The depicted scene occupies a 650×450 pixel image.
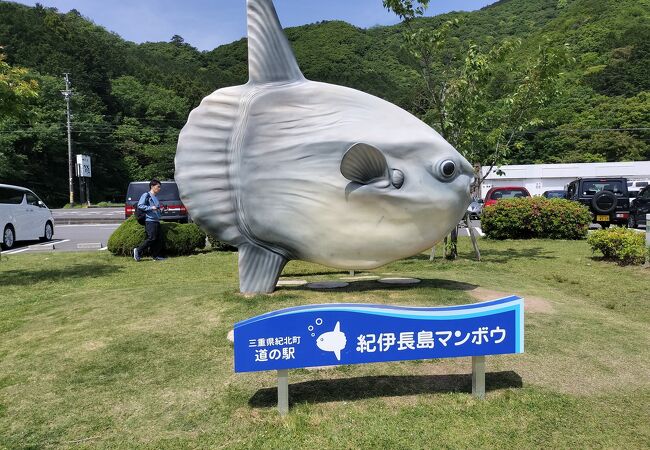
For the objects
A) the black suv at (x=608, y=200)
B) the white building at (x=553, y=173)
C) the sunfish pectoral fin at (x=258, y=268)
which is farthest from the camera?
the white building at (x=553, y=173)

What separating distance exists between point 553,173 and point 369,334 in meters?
37.3

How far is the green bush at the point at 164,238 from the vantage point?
10695mm

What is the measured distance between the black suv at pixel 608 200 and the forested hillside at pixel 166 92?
21198 mm

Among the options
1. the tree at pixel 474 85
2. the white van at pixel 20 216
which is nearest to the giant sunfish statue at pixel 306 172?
the tree at pixel 474 85

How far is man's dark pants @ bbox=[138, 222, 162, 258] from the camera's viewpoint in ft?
33.5

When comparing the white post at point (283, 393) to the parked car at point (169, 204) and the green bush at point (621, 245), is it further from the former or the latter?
the parked car at point (169, 204)

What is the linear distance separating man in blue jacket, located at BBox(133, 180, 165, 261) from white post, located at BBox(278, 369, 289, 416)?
760cm

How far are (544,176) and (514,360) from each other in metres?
35.7

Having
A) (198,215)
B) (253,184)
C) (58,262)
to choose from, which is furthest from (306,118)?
(58,262)

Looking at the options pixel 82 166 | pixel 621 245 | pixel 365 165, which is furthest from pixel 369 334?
pixel 82 166

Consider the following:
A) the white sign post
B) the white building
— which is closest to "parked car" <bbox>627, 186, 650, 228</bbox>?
the white building

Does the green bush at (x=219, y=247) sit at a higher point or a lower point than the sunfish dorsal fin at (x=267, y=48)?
lower

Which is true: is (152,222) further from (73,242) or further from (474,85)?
(474,85)

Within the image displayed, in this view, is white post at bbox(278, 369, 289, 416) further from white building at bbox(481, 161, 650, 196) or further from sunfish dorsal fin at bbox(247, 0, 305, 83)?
white building at bbox(481, 161, 650, 196)
